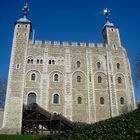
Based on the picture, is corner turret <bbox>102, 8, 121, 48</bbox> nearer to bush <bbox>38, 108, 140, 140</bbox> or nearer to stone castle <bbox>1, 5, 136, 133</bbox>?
stone castle <bbox>1, 5, 136, 133</bbox>

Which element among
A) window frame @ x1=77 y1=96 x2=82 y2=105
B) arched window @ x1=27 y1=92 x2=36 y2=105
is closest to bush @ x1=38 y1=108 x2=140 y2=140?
arched window @ x1=27 y1=92 x2=36 y2=105

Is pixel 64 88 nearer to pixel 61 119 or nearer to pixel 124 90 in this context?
pixel 61 119

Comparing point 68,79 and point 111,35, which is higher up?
point 111,35

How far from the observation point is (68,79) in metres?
30.9

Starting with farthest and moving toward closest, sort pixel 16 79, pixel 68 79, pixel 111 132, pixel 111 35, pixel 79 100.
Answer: pixel 111 35 < pixel 68 79 < pixel 79 100 < pixel 16 79 < pixel 111 132

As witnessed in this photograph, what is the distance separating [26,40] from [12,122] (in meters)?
11.7

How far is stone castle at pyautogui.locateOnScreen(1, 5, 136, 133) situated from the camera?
1136 inches

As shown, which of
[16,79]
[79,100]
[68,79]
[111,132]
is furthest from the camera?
[68,79]

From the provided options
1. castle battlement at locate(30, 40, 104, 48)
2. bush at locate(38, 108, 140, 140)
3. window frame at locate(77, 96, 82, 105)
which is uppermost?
castle battlement at locate(30, 40, 104, 48)

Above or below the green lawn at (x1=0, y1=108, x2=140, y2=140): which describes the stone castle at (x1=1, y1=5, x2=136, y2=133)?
above

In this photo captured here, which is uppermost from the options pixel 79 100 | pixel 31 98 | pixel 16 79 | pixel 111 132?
pixel 16 79

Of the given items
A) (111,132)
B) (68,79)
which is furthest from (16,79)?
(111,132)

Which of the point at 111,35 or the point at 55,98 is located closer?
the point at 55,98

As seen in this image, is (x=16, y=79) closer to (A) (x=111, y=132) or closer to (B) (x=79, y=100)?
(B) (x=79, y=100)
